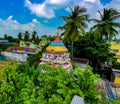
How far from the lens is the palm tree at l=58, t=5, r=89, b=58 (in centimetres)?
3428

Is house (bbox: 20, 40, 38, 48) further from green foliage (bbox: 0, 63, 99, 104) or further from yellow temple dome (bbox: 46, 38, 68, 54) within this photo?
green foliage (bbox: 0, 63, 99, 104)

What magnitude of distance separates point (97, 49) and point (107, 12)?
667 centimetres

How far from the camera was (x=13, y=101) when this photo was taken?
12984 mm

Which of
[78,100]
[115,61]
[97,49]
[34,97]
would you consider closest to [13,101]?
[34,97]

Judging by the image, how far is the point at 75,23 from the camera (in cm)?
3422

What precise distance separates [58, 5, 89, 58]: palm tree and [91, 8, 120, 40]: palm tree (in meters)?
2.16

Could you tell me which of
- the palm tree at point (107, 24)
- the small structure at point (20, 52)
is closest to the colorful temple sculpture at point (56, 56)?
the palm tree at point (107, 24)

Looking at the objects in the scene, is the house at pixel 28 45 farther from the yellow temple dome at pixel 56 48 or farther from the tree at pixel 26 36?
the yellow temple dome at pixel 56 48

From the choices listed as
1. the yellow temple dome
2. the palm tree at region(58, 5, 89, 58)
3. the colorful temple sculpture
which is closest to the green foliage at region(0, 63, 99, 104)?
the colorful temple sculpture

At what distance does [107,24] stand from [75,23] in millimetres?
5407

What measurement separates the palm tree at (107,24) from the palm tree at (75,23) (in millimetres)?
2162

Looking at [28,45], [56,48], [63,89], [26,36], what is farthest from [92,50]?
[26,36]

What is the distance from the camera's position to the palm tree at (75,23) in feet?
112

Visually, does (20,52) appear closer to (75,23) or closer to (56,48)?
(75,23)
